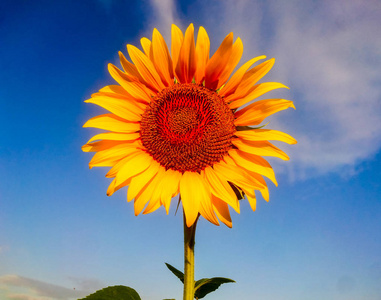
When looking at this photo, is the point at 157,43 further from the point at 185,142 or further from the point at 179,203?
the point at 179,203

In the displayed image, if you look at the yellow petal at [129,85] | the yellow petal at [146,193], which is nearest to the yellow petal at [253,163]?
the yellow petal at [146,193]

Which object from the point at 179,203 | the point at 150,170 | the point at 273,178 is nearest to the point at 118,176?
the point at 150,170

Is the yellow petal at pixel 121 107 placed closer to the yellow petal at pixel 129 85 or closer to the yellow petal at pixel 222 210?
the yellow petal at pixel 129 85

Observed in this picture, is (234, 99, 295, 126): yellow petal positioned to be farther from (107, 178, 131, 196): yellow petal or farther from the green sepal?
the green sepal

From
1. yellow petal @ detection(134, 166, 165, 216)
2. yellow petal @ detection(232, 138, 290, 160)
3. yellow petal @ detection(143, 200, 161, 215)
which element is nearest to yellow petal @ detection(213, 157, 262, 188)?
yellow petal @ detection(232, 138, 290, 160)

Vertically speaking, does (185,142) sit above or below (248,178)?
above

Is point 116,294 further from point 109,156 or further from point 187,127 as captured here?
point 187,127
